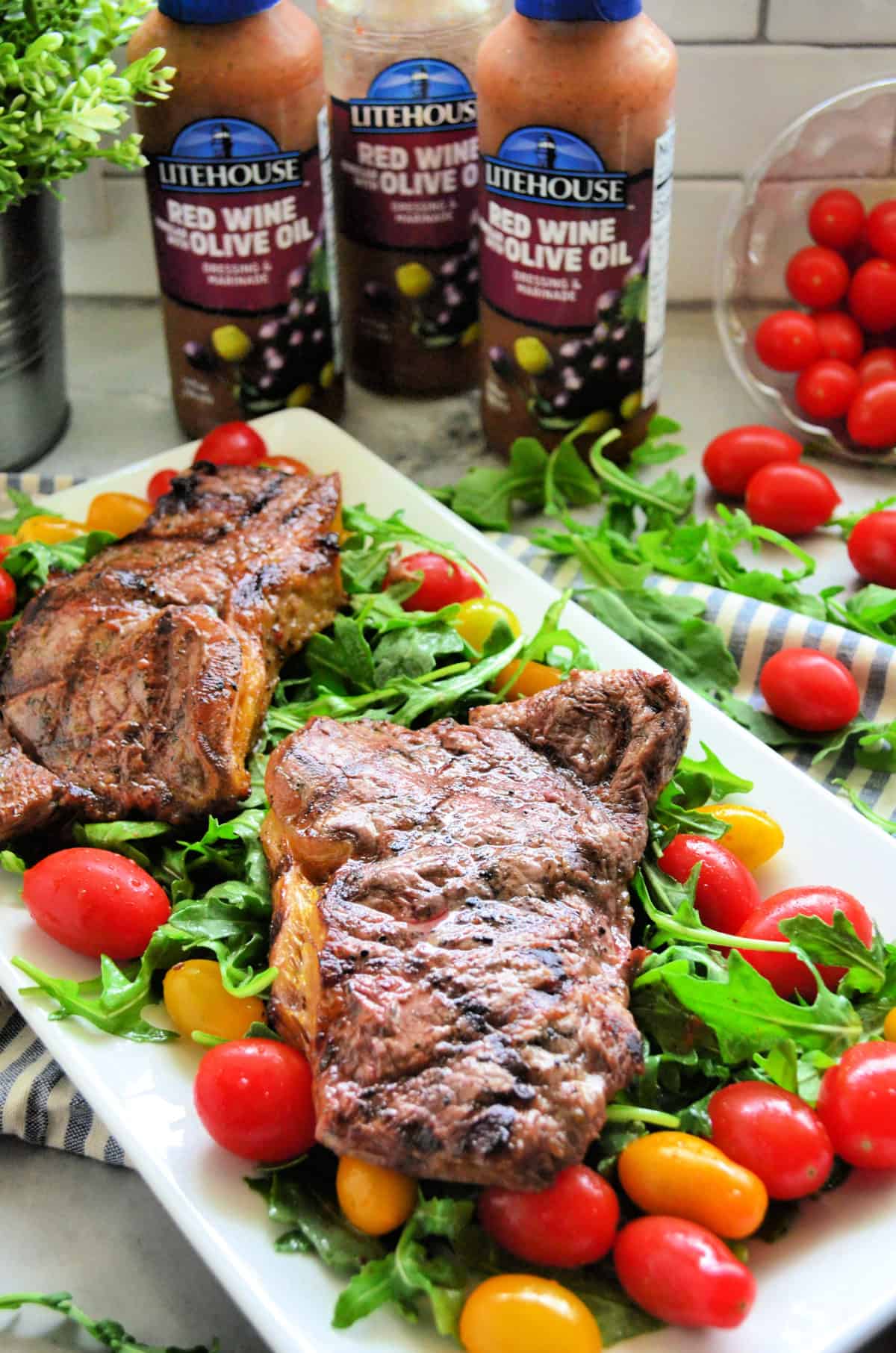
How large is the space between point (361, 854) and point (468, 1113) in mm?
440

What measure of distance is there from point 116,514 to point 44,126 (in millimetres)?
768

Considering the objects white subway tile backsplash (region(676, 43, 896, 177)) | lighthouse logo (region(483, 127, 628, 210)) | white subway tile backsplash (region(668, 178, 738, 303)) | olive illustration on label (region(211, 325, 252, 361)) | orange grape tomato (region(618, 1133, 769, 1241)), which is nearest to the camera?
orange grape tomato (region(618, 1133, 769, 1241))

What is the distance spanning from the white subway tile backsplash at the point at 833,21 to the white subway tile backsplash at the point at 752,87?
26mm

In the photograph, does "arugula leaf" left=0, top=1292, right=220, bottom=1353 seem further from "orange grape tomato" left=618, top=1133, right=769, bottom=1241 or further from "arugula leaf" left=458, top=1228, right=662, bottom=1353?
"orange grape tomato" left=618, top=1133, right=769, bottom=1241

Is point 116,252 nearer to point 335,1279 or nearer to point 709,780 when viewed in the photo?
point 709,780

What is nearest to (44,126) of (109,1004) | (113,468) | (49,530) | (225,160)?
(225,160)

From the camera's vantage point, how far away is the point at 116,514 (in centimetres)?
305

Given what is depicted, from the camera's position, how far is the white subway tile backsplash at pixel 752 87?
3.62 metres

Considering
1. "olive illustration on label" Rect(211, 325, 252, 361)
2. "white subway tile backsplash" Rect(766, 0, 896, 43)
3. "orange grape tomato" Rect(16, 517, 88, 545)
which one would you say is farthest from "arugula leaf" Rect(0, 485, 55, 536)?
"white subway tile backsplash" Rect(766, 0, 896, 43)

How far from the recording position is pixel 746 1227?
1.66 m

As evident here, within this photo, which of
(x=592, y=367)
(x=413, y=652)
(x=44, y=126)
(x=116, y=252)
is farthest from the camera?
(x=116, y=252)

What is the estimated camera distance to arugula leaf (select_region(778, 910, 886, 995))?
1.94m

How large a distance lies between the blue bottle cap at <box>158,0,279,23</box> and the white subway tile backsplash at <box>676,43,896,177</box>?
1234mm

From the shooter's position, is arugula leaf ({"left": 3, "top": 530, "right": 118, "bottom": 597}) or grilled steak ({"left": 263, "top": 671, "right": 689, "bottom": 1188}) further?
arugula leaf ({"left": 3, "top": 530, "right": 118, "bottom": 597})
